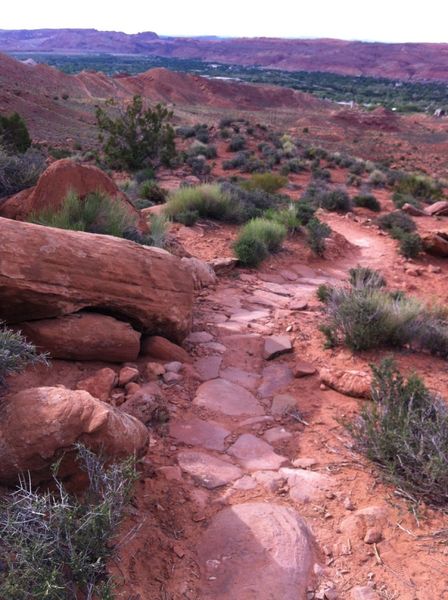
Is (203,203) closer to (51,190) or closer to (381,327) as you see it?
(51,190)

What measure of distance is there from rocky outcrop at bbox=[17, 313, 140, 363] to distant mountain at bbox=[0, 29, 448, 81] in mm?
117696

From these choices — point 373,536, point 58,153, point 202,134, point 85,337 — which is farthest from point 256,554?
point 202,134

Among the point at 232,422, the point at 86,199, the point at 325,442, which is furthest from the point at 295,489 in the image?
the point at 86,199

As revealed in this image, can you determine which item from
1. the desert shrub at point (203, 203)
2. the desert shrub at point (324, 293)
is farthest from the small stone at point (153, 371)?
the desert shrub at point (203, 203)

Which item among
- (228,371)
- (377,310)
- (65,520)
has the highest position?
(65,520)

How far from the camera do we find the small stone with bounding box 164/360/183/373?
15.1ft

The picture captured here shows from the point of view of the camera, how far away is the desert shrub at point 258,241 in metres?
8.23

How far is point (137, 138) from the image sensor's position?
1703 centimetres

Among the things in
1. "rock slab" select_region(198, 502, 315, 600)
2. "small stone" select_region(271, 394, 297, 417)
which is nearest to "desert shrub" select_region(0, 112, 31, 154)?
"small stone" select_region(271, 394, 297, 417)

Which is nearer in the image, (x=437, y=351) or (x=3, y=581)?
(x=3, y=581)

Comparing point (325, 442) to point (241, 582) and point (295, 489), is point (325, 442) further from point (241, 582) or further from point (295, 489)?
point (241, 582)

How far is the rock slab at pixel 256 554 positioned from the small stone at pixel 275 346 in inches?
88.4

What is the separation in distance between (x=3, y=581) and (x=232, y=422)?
7.42 ft

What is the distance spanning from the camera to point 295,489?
11.1 feet
